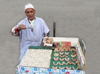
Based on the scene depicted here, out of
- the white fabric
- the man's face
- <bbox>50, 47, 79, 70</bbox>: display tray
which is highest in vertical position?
the man's face

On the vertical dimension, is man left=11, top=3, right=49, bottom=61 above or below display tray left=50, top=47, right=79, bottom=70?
above

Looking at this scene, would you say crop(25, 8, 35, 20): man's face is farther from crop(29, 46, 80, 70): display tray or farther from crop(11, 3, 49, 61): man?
crop(29, 46, 80, 70): display tray

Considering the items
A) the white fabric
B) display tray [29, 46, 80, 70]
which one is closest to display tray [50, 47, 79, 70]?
display tray [29, 46, 80, 70]

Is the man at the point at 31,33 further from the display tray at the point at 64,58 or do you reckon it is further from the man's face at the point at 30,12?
the display tray at the point at 64,58

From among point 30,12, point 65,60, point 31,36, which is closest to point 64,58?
point 65,60

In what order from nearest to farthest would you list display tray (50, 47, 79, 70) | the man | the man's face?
display tray (50, 47, 79, 70)
the man's face
the man

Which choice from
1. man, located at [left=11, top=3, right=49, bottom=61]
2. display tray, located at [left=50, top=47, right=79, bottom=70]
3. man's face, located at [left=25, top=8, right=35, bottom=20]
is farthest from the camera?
man, located at [left=11, top=3, right=49, bottom=61]

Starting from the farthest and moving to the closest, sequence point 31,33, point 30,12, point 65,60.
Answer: point 31,33 < point 30,12 < point 65,60

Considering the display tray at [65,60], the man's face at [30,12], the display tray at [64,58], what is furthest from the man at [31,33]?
the display tray at [65,60]

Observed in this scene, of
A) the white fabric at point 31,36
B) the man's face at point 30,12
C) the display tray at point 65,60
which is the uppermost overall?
the man's face at point 30,12

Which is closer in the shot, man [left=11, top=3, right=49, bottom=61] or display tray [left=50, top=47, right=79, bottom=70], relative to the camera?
display tray [left=50, top=47, right=79, bottom=70]

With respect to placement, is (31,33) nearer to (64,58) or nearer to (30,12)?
(30,12)

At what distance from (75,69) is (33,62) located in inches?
28.3

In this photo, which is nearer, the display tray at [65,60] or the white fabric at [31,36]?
the display tray at [65,60]
